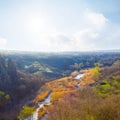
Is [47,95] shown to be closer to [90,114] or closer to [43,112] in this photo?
[43,112]

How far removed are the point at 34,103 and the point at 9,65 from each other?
121 ft

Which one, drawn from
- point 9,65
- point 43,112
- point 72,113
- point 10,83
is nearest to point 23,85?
point 10,83

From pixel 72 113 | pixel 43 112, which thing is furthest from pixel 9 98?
pixel 72 113

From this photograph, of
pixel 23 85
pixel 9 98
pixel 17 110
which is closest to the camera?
pixel 17 110

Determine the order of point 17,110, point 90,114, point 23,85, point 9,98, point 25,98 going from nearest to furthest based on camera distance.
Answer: point 90,114, point 17,110, point 9,98, point 25,98, point 23,85

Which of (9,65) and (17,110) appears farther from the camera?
(9,65)

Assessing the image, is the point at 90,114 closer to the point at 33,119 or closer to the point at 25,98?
the point at 33,119

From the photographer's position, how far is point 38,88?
152750 millimetres

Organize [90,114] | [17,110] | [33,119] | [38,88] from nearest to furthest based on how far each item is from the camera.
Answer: [90,114] < [33,119] < [17,110] < [38,88]

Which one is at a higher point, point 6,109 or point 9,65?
point 9,65

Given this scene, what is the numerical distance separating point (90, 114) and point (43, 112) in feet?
129

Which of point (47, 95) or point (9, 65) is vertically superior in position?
point (9, 65)

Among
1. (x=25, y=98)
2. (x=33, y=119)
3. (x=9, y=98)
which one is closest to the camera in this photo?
(x=33, y=119)

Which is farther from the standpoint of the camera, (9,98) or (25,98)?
(25,98)
